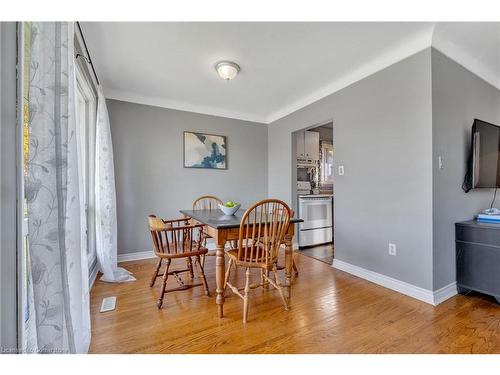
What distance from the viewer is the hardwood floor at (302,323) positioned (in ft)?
4.81

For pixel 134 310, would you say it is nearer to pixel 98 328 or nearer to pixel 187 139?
pixel 98 328

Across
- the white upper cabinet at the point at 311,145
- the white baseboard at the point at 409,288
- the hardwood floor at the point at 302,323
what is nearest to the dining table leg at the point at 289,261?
the hardwood floor at the point at 302,323

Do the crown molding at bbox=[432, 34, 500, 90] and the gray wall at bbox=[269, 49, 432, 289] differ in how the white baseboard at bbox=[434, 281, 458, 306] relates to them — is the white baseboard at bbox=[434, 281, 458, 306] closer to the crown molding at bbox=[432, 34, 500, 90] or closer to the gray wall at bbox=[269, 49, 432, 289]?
the gray wall at bbox=[269, 49, 432, 289]

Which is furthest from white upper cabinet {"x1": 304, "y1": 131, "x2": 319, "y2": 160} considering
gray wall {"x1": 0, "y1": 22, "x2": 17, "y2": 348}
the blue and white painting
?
gray wall {"x1": 0, "y1": 22, "x2": 17, "y2": 348}

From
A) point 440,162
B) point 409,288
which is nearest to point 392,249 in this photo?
point 409,288

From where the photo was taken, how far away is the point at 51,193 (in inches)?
38.3

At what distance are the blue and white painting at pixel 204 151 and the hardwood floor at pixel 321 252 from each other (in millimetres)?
1886

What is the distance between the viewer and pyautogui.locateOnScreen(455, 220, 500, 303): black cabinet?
199 cm

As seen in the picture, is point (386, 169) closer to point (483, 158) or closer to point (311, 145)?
point (483, 158)

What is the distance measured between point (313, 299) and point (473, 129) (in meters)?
2.21

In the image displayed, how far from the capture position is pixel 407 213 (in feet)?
7.14

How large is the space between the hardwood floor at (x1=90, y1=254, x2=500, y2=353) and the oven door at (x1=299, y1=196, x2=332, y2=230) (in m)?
1.51

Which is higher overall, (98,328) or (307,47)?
(307,47)
